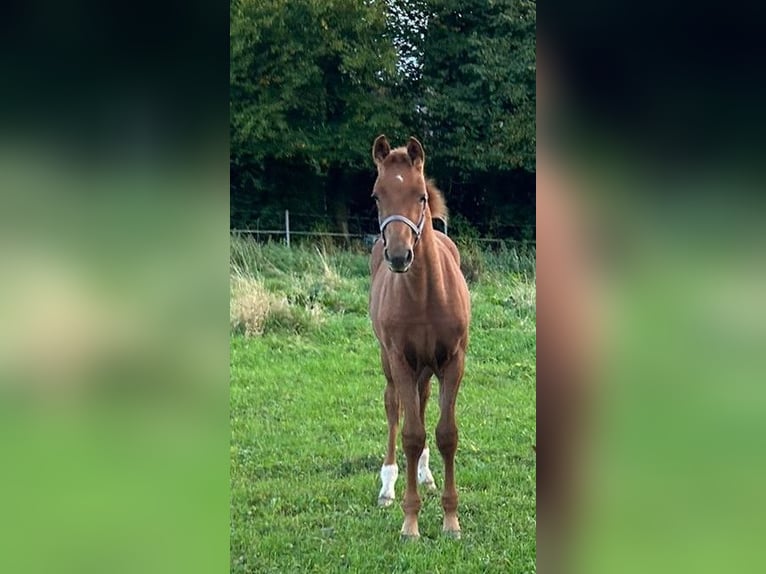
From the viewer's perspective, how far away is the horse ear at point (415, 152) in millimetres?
2855

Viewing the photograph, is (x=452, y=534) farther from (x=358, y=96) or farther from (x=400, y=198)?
(x=358, y=96)

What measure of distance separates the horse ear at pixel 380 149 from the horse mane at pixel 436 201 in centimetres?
20

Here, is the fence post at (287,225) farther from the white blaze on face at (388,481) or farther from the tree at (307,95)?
the white blaze on face at (388,481)

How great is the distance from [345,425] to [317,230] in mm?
816

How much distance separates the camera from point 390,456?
307cm

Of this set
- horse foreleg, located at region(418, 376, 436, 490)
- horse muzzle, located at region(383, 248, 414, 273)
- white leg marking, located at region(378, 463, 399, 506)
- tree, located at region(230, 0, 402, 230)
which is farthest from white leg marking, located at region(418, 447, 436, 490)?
tree, located at region(230, 0, 402, 230)

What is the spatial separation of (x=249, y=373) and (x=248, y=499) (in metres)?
0.51

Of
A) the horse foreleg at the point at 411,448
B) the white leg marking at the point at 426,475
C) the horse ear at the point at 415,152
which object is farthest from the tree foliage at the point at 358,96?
the white leg marking at the point at 426,475
